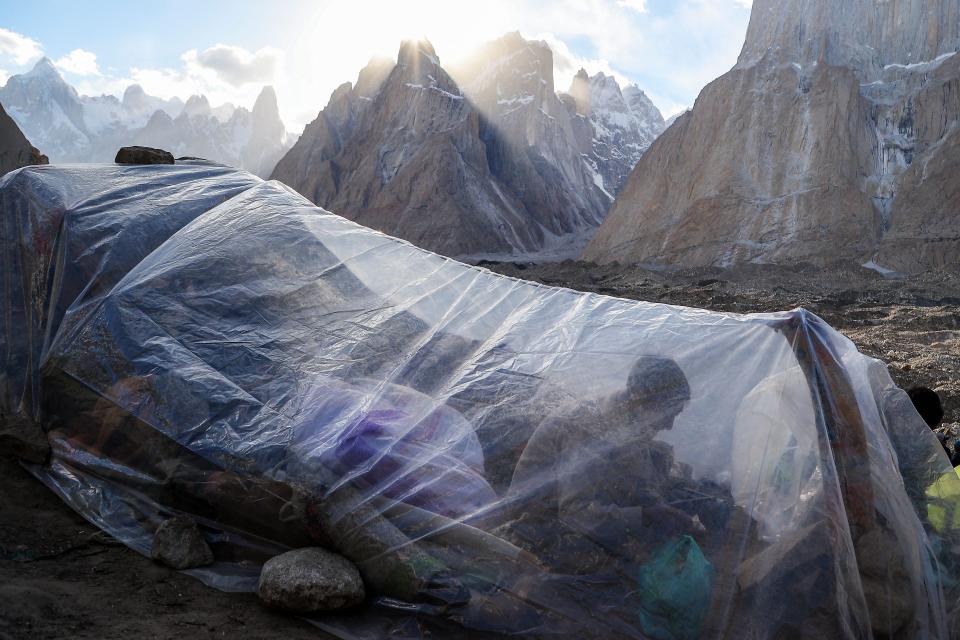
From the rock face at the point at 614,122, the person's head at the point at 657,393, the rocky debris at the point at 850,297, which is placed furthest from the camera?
the rock face at the point at 614,122

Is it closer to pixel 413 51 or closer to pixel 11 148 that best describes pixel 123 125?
pixel 413 51

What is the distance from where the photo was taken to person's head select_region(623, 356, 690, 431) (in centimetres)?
301

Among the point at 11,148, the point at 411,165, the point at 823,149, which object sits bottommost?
the point at 11,148

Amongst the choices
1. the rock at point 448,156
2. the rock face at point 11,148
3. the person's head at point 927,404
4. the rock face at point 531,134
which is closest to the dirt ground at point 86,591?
the person's head at point 927,404

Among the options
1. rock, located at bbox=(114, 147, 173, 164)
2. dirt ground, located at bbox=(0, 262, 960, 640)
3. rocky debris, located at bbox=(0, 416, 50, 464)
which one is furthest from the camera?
rock, located at bbox=(114, 147, 173, 164)

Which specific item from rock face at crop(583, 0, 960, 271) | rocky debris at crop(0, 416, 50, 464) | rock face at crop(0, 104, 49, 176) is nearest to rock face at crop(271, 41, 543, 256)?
rock face at crop(583, 0, 960, 271)

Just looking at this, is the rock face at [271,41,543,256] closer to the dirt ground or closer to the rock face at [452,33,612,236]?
the rock face at [452,33,612,236]

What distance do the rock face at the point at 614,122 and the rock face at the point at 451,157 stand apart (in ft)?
45.7

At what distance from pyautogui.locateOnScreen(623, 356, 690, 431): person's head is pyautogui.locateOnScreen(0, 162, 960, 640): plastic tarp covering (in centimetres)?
1

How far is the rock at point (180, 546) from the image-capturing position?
3070mm

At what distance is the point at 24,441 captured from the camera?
367 cm

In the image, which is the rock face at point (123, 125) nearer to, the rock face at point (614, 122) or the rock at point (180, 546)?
the rock face at point (614, 122)

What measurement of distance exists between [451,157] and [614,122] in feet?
163

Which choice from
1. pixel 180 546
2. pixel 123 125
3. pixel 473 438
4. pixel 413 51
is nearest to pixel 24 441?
pixel 180 546
